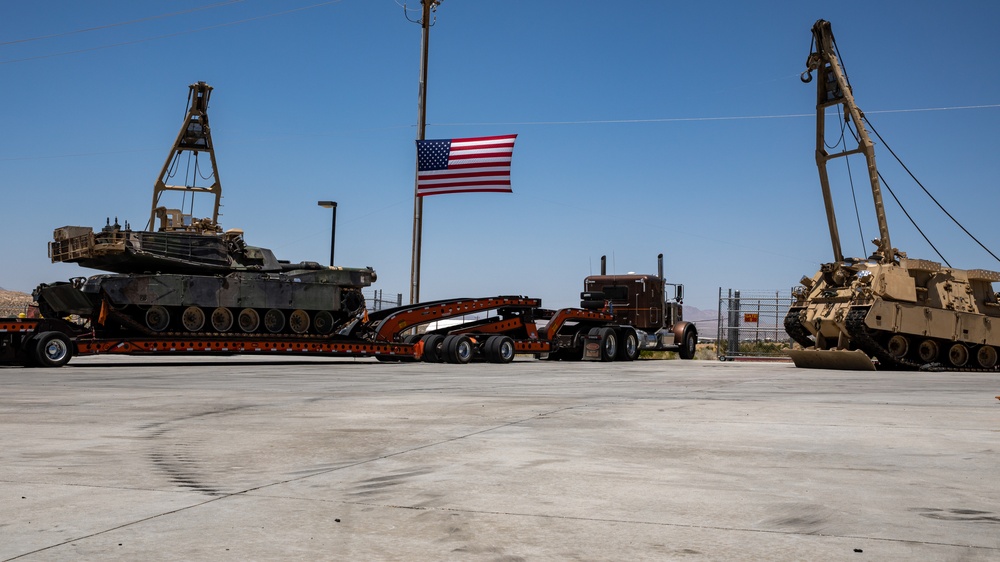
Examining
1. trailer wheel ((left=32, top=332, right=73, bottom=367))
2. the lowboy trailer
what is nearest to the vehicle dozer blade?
the lowboy trailer

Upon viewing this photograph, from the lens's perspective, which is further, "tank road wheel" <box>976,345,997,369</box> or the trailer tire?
the trailer tire

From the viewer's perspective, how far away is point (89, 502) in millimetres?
4777

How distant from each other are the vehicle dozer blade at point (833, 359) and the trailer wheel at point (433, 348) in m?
9.05

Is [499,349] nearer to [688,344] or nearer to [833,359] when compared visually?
[833,359]

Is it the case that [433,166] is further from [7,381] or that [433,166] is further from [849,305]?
[7,381]

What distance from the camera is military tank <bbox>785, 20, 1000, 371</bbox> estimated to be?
24.4 m

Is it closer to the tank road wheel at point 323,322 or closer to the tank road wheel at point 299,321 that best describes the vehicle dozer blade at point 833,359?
the tank road wheel at point 323,322

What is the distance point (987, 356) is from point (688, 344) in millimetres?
8582

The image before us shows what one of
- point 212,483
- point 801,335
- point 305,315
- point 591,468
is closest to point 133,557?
point 212,483

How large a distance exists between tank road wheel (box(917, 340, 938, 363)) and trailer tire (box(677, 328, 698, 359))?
720 cm

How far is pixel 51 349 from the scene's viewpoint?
2005 centimetres

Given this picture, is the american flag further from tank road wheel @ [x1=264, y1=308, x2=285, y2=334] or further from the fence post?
the fence post

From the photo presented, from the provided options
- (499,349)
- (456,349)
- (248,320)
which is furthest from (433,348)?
(248,320)

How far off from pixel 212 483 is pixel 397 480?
1.01 m
